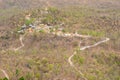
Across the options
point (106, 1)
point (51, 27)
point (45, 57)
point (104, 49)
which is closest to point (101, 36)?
point (104, 49)

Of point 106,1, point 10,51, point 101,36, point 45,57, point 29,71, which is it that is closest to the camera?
point 29,71

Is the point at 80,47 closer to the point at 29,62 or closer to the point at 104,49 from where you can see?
the point at 104,49

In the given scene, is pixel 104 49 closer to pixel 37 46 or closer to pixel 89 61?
pixel 89 61

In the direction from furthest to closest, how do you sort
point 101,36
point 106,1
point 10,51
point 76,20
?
1. point 106,1
2. point 76,20
3. point 101,36
4. point 10,51

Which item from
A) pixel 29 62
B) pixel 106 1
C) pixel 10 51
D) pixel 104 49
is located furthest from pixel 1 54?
pixel 106 1

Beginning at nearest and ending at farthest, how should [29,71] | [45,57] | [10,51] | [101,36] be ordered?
[29,71] → [45,57] → [10,51] → [101,36]

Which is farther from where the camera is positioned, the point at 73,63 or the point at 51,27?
the point at 51,27

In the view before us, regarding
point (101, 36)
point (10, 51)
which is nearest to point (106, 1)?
point (101, 36)

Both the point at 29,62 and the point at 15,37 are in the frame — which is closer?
the point at 29,62

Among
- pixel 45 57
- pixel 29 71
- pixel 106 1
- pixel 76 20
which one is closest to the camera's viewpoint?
pixel 29 71
